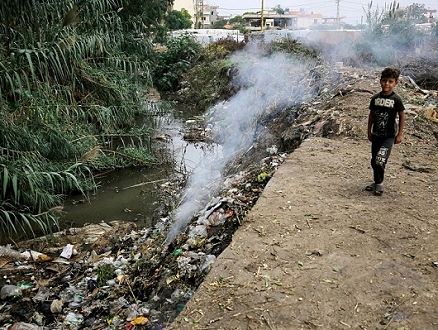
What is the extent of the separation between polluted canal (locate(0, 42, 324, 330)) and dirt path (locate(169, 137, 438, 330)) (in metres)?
0.44

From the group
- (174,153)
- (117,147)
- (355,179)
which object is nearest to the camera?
(355,179)

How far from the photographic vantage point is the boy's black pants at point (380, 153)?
3008mm

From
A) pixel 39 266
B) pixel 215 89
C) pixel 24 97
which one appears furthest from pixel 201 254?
pixel 215 89

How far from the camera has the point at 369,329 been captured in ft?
5.87

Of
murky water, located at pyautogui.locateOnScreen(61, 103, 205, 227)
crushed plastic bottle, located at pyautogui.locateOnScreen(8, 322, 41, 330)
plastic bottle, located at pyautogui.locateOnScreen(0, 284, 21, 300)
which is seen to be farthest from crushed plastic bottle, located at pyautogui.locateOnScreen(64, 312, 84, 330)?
murky water, located at pyautogui.locateOnScreen(61, 103, 205, 227)

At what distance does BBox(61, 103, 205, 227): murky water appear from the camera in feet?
17.8

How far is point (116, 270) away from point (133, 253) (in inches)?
15.5

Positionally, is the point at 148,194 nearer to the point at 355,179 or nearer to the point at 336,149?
the point at 336,149

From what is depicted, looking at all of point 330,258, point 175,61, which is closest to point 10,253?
point 330,258

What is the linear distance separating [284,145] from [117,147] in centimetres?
277

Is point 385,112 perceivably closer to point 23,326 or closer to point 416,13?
point 23,326

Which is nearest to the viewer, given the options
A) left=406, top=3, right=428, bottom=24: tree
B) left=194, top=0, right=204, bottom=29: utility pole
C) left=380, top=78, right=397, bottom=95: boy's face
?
left=380, top=78, right=397, bottom=95: boy's face

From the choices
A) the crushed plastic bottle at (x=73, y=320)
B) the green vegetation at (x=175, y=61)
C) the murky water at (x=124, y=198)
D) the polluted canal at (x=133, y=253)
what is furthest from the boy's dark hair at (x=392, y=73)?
the green vegetation at (x=175, y=61)

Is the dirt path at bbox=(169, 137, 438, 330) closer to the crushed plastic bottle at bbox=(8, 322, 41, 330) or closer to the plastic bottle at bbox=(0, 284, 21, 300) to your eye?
the crushed plastic bottle at bbox=(8, 322, 41, 330)
